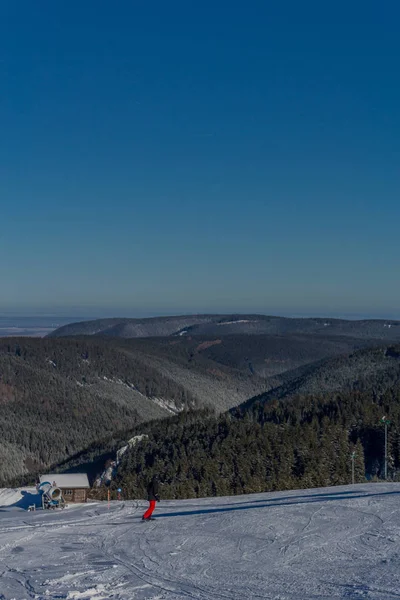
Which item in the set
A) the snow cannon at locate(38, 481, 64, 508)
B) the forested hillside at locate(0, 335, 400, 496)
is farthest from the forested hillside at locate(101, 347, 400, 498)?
the snow cannon at locate(38, 481, 64, 508)

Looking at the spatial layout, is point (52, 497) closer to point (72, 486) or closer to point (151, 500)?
point (72, 486)

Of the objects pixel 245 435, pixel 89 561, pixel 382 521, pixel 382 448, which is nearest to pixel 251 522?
pixel 382 521

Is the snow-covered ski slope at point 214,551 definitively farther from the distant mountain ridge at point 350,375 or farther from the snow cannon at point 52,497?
the distant mountain ridge at point 350,375

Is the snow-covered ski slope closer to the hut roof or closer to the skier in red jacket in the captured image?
the skier in red jacket

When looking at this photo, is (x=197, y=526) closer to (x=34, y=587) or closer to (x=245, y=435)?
(x=34, y=587)

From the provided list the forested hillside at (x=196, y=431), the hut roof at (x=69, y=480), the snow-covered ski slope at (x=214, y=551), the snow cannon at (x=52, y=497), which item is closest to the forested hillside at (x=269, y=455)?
the forested hillside at (x=196, y=431)

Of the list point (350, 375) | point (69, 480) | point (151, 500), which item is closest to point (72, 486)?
point (69, 480)
